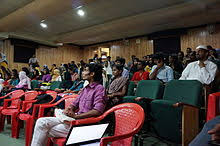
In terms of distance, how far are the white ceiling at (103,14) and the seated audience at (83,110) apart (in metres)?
3.67

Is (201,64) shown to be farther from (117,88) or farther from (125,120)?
(125,120)

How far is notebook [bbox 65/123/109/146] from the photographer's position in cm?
124

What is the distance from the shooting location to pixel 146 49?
10000mm

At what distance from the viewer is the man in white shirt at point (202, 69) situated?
→ 2715mm

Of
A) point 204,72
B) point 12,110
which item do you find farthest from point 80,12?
point 204,72

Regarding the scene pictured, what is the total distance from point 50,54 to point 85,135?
1139cm

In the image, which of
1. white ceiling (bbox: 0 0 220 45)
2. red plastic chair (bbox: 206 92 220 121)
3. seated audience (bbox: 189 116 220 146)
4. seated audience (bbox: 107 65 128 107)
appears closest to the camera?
seated audience (bbox: 189 116 220 146)

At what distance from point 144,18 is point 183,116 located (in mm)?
5602

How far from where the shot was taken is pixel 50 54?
467 inches

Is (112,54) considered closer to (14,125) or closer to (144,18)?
(144,18)

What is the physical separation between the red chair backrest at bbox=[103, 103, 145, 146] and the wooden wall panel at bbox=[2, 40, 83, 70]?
10.1 meters

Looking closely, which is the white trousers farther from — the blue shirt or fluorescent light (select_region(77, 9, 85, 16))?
fluorescent light (select_region(77, 9, 85, 16))

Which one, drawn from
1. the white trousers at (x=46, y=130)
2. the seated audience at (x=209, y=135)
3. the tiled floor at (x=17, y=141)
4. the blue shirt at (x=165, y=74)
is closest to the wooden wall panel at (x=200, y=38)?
the blue shirt at (x=165, y=74)

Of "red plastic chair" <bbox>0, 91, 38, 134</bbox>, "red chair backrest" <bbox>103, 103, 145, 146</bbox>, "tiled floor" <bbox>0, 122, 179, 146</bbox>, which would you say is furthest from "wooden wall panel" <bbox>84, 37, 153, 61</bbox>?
"red chair backrest" <bbox>103, 103, 145, 146</bbox>
